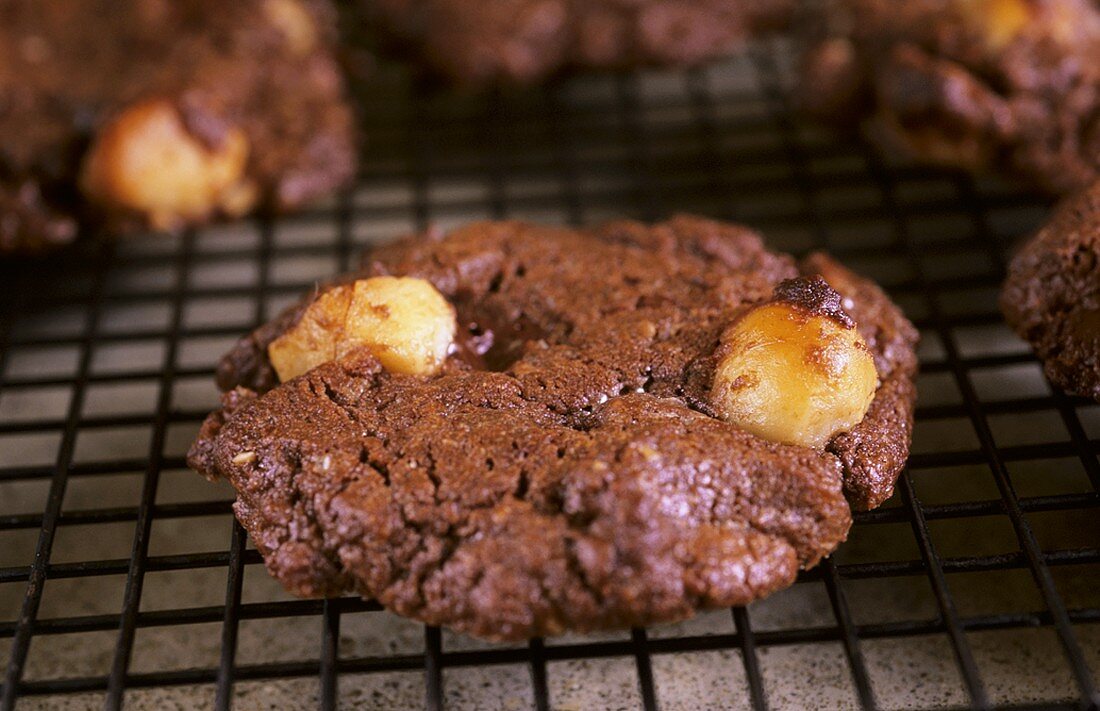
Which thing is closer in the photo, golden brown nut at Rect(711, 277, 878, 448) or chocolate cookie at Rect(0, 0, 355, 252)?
golden brown nut at Rect(711, 277, 878, 448)

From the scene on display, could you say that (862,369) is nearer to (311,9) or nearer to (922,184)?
(922,184)

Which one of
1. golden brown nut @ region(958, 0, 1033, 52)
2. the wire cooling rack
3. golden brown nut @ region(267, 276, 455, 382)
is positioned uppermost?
golden brown nut @ region(958, 0, 1033, 52)

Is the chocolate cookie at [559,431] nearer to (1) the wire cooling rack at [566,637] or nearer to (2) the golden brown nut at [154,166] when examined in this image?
(1) the wire cooling rack at [566,637]

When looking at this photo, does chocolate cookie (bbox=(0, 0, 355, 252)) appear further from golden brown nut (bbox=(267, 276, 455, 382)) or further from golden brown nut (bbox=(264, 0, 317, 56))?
golden brown nut (bbox=(267, 276, 455, 382))

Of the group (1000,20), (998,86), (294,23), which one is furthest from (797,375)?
(294,23)

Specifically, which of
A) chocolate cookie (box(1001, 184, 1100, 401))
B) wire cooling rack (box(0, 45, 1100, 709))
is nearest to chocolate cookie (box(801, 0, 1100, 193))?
wire cooling rack (box(0, 45, 1100, 709))

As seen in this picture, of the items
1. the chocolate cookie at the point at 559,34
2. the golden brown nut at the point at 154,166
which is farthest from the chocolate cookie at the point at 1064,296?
the golden brown nut at the point at 154,166
